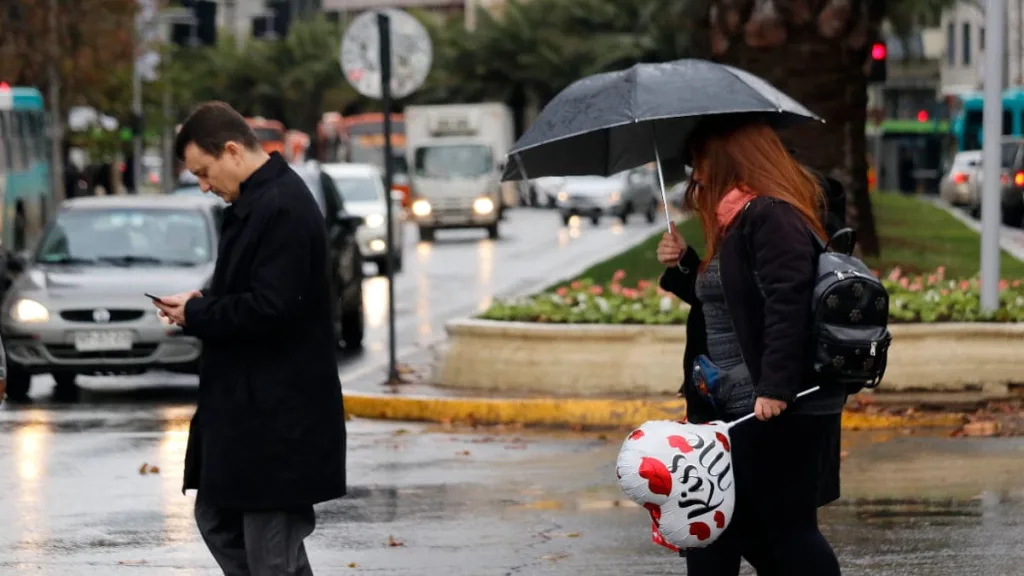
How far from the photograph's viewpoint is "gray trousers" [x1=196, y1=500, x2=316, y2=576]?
597 cm

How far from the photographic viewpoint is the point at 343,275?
19734 millimetres

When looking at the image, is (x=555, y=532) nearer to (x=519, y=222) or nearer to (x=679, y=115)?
(x=679, y=115)

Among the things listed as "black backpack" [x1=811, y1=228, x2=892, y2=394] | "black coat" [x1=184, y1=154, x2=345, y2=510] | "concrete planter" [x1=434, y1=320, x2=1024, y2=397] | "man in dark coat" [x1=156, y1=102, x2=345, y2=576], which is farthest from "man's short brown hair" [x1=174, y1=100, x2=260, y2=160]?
"concrete planter" [x1=434, y1=320, x2=1024, y2=397]

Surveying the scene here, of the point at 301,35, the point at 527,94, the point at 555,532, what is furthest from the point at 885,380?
the point at 301,35

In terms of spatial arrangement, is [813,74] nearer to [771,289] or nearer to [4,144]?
[771,289]

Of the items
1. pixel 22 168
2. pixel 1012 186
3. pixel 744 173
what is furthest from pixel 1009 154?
pixel 744 173

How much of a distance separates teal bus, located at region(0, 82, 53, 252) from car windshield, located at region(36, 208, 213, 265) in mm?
13646

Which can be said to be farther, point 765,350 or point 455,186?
point 455,186

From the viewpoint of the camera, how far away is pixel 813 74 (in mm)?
19750

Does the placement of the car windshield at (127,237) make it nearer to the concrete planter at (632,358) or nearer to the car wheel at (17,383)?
the car wheel at (17,383)

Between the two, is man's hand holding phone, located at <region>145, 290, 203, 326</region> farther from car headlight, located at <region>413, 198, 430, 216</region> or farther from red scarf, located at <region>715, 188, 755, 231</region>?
car headlight, located at <region>413, 198, 430, 216</region>

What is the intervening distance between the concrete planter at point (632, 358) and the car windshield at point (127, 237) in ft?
10.00

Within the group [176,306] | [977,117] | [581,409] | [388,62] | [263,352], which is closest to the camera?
[263,352]

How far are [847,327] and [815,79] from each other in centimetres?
1436
